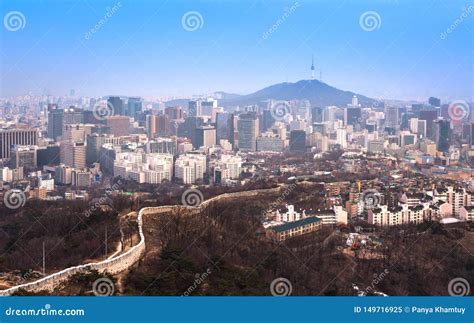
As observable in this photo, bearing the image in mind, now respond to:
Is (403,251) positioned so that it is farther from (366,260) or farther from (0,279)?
(0,279)

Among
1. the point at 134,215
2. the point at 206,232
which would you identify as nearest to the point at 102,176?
the point at 134,215

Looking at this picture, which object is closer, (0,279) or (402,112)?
(0,279)

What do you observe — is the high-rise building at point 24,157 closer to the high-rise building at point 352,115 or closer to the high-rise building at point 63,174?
the high-rise building at point 63,174

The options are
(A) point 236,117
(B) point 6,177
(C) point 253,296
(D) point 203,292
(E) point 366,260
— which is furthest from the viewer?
(A) point 236,117

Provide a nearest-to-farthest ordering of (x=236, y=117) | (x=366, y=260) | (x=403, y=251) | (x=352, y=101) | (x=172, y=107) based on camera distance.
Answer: (x=366, y=260) < (x=403, y=251) < (x=172, y=107) < (x=352, y=101) < (x=236, y=117)

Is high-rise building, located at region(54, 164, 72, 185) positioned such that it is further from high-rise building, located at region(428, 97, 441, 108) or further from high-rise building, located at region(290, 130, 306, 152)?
high-rise building, located at region(428, 97, 441, 108)

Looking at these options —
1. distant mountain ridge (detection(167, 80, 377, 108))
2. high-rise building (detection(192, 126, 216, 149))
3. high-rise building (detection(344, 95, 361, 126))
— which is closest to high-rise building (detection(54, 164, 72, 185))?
distant mountain ridge (detection(167, 80, 377, 108))
